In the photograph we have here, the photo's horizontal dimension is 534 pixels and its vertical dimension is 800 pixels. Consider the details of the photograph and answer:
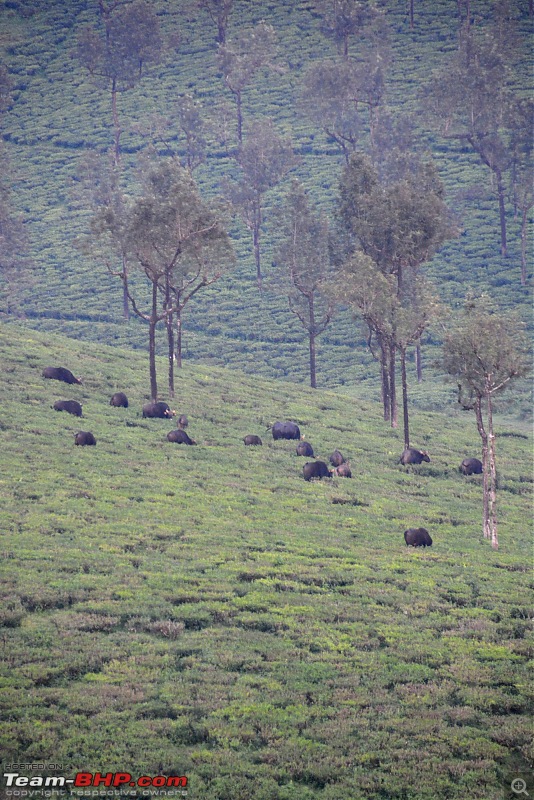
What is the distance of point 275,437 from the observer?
60375mm

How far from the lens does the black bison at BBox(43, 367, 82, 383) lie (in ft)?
213

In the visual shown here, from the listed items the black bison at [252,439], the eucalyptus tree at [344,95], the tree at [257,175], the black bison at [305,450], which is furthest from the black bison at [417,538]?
the eucalyptus tree at [344,95]

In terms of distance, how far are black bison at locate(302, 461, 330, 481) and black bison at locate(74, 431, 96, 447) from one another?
11798 millimetres

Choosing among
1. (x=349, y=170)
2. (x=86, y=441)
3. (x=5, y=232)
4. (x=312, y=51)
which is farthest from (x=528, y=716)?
(x=312, y=51)

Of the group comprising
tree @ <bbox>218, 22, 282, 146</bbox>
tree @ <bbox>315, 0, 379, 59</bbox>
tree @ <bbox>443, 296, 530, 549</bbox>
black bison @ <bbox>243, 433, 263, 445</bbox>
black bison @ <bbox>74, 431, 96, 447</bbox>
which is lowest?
black bison @ <bbox>243, 433, 263, 445</bbox>

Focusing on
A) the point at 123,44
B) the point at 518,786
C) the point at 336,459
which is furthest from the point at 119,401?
the point at 123,44

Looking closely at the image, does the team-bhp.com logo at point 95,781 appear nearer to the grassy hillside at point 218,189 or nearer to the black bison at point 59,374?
the black bison at point 59,374

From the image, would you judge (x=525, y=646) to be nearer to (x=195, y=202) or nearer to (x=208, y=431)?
(x=208, y=431)

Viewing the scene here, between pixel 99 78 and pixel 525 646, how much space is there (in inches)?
6469

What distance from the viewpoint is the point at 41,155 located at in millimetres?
165125

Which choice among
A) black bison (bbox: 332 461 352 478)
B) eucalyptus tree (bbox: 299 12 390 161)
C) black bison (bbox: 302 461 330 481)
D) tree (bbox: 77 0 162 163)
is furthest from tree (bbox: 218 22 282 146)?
black bison (bbox: 302 461 330 481)

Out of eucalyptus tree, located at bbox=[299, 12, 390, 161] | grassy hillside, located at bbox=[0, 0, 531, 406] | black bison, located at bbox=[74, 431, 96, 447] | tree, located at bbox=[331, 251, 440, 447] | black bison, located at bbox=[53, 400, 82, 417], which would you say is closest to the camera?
black bison, located at bbox=[74, 431, 96, 447]

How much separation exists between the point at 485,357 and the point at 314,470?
12.3 meters

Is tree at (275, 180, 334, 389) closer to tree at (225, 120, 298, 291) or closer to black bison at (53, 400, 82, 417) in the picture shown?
tree at (225, 120, 298, 291)
